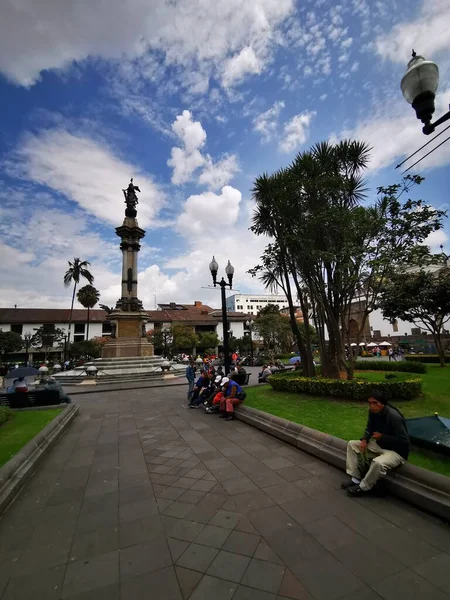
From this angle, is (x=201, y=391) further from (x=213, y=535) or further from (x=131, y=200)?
(x=131, y=200)

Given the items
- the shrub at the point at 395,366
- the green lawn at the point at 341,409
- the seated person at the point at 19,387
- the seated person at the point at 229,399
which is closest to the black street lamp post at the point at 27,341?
the seated person at the point at 19,387

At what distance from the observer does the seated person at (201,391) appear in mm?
10352

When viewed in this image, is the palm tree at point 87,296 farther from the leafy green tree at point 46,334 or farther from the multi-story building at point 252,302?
the multi-story building at point 252,302

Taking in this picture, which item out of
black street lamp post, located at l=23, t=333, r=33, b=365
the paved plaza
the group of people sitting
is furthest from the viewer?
black street lamp post, located at l=23, t=333, r=33, b=365

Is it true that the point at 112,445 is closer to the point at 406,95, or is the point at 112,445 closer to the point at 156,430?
the point at 156,430

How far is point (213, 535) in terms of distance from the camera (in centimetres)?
306

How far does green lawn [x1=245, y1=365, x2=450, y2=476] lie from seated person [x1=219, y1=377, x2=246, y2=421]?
2.39ft

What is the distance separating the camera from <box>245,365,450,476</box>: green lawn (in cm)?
555

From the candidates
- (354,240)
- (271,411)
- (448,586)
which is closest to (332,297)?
(354,240)

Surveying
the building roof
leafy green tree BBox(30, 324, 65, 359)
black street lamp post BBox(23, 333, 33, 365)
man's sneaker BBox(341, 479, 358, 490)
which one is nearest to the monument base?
man's sneaker BBox(341, 479, 358, 490)

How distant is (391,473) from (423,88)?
468 centimetres

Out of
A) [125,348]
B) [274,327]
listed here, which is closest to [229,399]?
[125,348]

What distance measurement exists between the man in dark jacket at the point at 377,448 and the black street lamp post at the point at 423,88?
3401 millimetres

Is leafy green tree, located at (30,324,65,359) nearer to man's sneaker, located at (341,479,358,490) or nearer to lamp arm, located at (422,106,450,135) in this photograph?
man's sneaker, located at (341,479,358,490)
